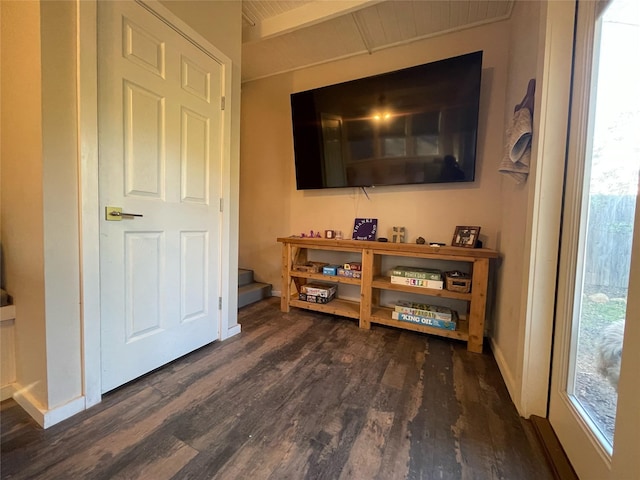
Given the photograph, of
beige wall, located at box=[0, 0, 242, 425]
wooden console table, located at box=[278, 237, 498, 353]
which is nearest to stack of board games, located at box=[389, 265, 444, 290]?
wooden console table, located at box=[278, 237, 498, 353]

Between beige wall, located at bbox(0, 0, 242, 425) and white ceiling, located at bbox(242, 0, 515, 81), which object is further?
white ceiling, located at bbox(242, 0, 515, 81)

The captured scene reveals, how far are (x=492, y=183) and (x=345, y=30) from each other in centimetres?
184

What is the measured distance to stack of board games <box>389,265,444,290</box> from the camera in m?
1.99

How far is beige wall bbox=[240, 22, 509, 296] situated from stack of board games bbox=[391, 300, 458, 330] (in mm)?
611

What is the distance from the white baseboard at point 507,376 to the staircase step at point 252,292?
223 cm

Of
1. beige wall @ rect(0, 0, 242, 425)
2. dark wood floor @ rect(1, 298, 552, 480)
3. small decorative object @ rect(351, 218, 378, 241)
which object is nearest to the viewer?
dark wood floor @ rect(1, 298, 552, 480)

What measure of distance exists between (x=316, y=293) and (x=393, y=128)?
1674 millimetres

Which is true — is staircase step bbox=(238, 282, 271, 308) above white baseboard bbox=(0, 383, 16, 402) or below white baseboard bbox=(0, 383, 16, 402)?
above

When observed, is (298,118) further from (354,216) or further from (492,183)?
(492,183)

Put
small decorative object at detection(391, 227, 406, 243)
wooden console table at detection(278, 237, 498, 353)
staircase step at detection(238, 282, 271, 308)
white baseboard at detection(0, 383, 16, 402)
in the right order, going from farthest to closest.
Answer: staircase step at detection(238, 282, 271, 308)
small decorative object at detection(391, 227, 406, 243)
wooden console table at detection(278, 237, 498, 353)
white baseboard at detection(0, 383, 16, 402)

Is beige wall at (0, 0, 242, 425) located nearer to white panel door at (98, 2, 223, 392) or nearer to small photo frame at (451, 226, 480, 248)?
white panel door at (98, 2, 223, 392)

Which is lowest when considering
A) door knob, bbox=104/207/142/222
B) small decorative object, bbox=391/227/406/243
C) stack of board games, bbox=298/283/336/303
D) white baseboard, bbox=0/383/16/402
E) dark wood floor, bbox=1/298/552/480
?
dark wood floor, bbox=1/298/552/480

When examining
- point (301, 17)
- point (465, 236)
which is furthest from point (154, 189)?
point (465, 236)

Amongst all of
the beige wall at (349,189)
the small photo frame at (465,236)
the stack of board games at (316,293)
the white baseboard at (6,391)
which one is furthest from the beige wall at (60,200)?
the small photo frame at (465,236)
